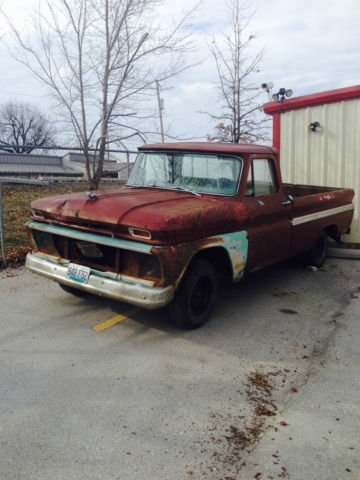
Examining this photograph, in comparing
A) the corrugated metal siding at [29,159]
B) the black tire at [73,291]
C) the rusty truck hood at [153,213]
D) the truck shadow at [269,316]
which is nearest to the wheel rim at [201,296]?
the truck shadow at [269,316]

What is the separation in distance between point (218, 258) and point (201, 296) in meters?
0.46

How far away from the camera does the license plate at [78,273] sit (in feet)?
13.2

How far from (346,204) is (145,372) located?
17.0ft

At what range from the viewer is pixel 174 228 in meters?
3.66

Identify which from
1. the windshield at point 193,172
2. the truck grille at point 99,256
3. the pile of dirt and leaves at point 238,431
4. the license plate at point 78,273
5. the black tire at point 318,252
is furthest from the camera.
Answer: the black tire at point 318,252

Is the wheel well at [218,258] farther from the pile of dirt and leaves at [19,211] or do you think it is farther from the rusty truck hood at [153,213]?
the pile of dirt and leaves at [19,211]

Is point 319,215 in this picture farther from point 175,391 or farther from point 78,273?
point 175,391

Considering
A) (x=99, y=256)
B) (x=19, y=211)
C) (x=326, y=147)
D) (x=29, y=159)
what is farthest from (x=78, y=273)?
(x=29, y=159)

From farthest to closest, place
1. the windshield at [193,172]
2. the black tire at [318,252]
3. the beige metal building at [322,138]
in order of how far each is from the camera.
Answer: the beige metal building at [322,138] → the black tire at [318,252] → the windshield at [193,172]

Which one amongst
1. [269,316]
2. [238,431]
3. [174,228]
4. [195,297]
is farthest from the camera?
[269,316]

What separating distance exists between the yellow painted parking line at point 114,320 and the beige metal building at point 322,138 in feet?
17.9

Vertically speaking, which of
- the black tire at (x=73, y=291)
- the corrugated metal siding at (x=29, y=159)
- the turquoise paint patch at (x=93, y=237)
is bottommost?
the black tire at (x=73, y=291)

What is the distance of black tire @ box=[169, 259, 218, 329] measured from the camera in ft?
13.3

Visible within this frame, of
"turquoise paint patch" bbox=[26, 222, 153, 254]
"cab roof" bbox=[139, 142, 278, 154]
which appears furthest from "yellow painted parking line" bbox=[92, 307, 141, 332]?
"cab roof" bbox=[139, 142, 278, 154]
